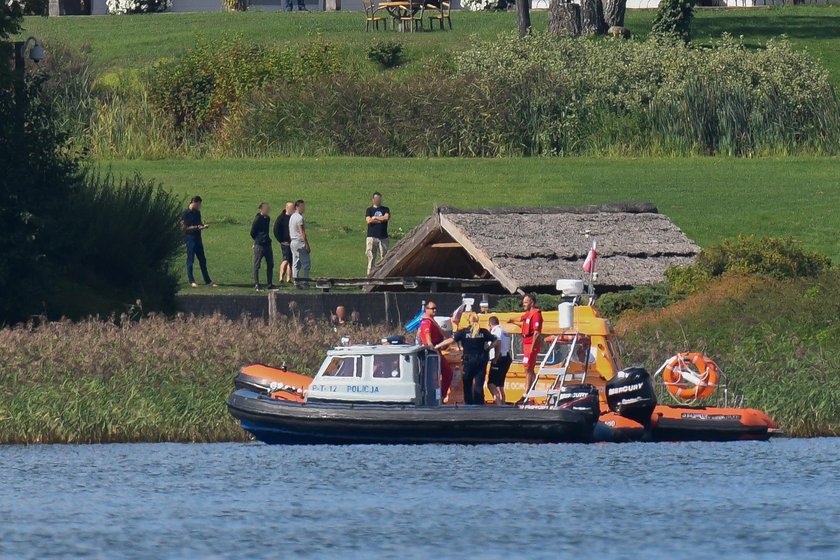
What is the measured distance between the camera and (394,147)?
199 feet

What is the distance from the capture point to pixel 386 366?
2595 centimetres

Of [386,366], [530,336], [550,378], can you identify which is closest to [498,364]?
[530,336]

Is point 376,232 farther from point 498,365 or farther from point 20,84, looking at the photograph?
point 498,365

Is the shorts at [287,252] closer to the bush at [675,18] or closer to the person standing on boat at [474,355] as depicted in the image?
the person standing on boat at [474,355]

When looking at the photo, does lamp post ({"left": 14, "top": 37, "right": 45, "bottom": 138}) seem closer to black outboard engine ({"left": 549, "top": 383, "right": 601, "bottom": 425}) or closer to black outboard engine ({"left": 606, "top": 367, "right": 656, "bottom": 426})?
black outboard engine ({"left": 549, "top": 383, "right": 601, "bottom": 425})

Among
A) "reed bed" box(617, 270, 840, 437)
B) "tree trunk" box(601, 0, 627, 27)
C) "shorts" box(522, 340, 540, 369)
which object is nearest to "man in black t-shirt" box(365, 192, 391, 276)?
"reed bed" box(617, 270, 840, 437)

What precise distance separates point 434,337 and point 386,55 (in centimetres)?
4211

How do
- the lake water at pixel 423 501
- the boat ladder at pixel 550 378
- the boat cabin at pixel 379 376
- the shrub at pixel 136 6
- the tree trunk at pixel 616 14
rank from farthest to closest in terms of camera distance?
the shrub at pixel 136 6
the tree trunk at pixel 616 14
the boat ladder at pixel 550 378
the boat cabin at pixel 379 376
the lake water at pixel 423 501

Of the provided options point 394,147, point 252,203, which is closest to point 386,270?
point 252,203

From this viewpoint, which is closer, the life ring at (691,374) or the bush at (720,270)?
the life ring at (691,374)

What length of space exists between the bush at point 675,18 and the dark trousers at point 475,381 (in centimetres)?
4472

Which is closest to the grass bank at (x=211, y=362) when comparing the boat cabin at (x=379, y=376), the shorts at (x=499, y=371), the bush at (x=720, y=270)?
the boat cabin at (x=379, y=376)

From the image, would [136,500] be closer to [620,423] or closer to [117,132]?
[620,423]

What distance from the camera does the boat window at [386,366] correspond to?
25.9 m
